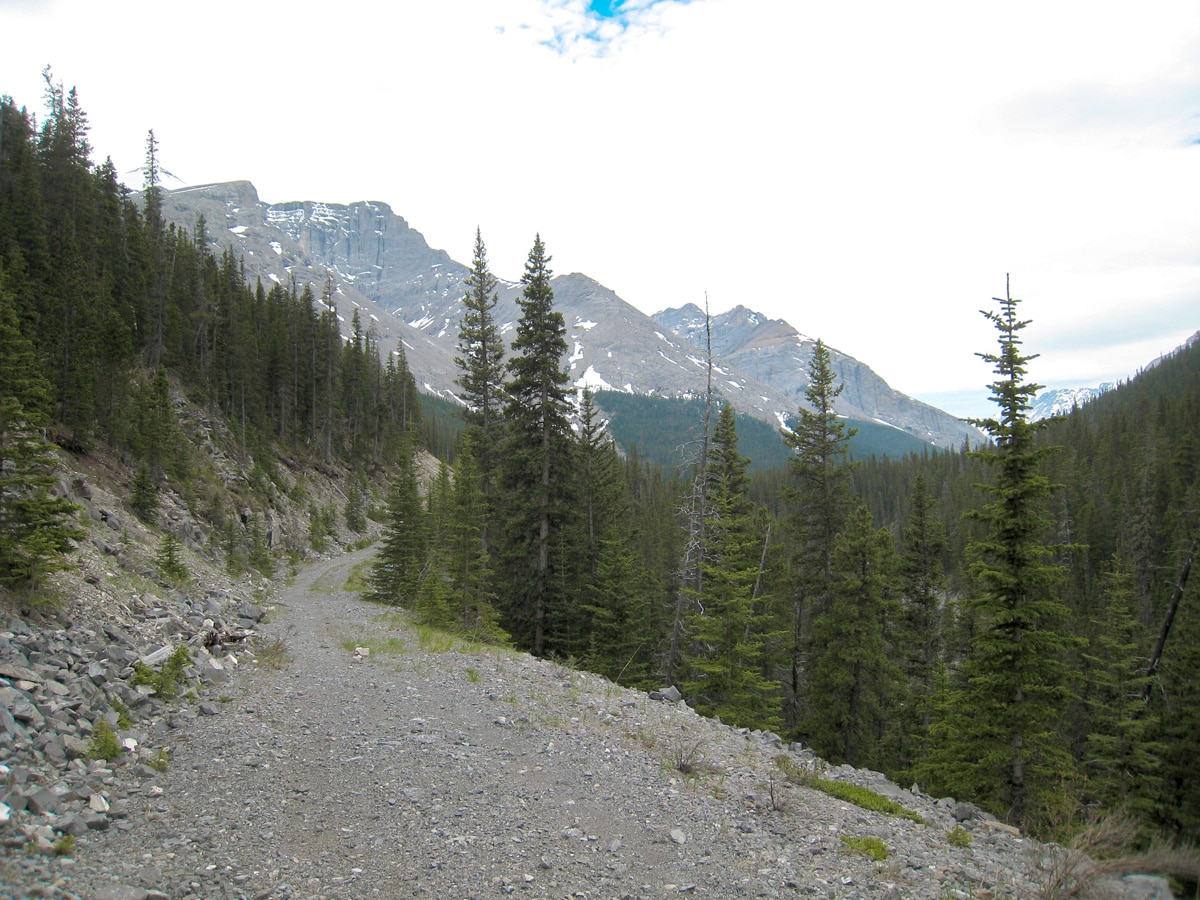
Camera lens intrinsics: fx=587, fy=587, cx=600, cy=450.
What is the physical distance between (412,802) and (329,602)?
19544mm

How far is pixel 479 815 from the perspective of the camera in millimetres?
6699

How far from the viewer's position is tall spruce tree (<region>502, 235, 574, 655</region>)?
22422 millimetres

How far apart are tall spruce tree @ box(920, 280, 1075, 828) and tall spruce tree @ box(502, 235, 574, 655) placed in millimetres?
13639

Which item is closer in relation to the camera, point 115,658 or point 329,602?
point 115,658

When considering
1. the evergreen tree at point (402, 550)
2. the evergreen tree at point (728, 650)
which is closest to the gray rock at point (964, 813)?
the evergreen tree at point (728, 650)

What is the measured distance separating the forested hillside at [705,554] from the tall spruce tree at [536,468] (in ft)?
0.31

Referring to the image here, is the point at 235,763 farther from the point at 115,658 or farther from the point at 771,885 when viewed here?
the point at 771,885

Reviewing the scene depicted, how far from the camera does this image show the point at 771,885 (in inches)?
222

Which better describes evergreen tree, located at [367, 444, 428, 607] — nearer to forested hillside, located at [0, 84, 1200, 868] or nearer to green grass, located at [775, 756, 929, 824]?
forested hillside, located at [0, 84, 1200, 868]

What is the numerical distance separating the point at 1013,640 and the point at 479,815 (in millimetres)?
12785

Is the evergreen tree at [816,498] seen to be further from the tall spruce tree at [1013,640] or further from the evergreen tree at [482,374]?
the evergreen tree at [482,374]

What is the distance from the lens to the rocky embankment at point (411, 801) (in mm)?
5461

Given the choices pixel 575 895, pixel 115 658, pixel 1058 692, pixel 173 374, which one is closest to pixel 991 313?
pixel 1058 692

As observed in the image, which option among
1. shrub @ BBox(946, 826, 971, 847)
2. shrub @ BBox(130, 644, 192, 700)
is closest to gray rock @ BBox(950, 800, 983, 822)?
shrub @ BBox(946, 826, 971, 847)
